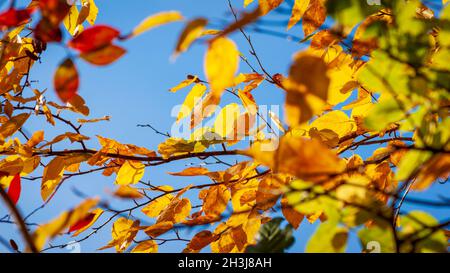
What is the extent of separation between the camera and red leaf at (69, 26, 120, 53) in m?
0.54

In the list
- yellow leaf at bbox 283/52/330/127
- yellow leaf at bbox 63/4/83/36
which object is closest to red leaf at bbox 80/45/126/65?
yellow leaf at bbox 283/52/330/127

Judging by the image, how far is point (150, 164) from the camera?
44.6 inches

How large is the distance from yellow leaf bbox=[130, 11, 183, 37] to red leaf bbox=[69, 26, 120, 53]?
3.7 inches

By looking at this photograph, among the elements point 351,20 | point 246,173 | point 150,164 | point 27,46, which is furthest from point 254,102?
point 27,46

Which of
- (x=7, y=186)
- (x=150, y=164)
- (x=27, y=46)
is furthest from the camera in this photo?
(x=27, y=46)

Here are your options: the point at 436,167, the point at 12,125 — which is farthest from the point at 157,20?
the point at 12,125

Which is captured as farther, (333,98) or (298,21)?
(333,98)

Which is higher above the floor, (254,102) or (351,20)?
(254,102)

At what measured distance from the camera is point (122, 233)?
1.24 m

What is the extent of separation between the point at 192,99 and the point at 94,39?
546 millimetres

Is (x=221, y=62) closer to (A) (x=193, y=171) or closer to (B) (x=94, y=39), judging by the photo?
(B) (x=94, y=39)

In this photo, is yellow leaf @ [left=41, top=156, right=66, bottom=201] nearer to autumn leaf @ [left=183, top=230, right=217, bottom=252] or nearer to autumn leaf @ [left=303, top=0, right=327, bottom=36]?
autumn leaf @ [left=183, top=230, right=217, bottom=252]
